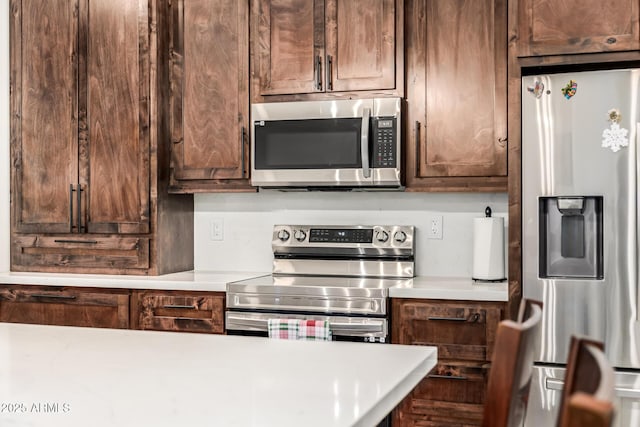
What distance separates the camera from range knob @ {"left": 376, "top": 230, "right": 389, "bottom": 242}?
3.44 m

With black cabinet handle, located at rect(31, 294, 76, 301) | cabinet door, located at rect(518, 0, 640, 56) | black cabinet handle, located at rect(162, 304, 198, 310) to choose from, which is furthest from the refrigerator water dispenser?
black cabinet handle, located at rect(31, 294, 76, 301)

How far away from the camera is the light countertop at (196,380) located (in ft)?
3.30

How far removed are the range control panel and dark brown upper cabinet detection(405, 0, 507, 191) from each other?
0.32 metres

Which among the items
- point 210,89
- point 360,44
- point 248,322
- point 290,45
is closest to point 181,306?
point 248,322

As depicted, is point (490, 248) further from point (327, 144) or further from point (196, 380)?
point (196, 380)

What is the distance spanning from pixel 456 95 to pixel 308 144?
2.36 feet

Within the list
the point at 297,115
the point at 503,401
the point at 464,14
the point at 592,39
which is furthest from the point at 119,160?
the point at 503,401

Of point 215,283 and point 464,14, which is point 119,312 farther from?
point 464,14

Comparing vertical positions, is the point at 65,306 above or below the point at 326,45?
below

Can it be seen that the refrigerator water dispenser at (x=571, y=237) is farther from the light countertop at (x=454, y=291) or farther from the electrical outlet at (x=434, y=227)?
the electrical outlet at (x=434, y=227)

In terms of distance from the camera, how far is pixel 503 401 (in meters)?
0.85

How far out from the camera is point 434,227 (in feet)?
11.4

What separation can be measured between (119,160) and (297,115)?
927mm

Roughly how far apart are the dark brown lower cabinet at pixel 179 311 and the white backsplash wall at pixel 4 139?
1.08 metres
